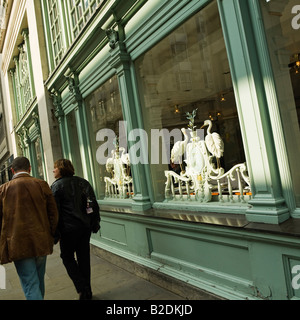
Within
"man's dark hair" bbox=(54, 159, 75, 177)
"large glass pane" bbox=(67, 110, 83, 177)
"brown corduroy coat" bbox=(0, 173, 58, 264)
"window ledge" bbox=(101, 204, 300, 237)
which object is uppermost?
"large glass pane" bbox=(67, 110, 83, 177)

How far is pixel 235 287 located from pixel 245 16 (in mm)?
2518

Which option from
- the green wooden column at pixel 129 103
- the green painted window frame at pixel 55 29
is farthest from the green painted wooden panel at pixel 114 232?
the green painted window frame at pixel 55 29

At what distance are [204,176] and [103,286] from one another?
2097mm

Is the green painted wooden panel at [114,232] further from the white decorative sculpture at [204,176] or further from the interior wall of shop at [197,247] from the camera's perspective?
the white decorative sculpture at [204,176]

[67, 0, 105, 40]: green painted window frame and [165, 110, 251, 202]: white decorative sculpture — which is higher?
[67, 0, 105, 40]: green painted window frame

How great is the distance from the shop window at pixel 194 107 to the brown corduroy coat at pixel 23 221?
5.66ft

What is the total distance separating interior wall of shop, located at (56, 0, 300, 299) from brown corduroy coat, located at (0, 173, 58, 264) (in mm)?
1427

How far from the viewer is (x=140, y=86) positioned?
4531 mm

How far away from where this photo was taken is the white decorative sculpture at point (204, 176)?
3301 mm

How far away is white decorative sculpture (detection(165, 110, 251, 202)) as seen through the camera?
3.30m

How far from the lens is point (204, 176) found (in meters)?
3.72

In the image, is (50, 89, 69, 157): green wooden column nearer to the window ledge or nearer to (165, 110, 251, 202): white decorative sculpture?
the window ledge

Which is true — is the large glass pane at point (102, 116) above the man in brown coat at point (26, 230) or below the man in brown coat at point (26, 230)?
above

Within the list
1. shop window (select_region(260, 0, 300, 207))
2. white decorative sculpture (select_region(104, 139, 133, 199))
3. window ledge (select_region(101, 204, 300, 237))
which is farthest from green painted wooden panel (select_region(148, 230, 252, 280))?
white decorative sculpture (select_region(104, 139, 133, 199))
